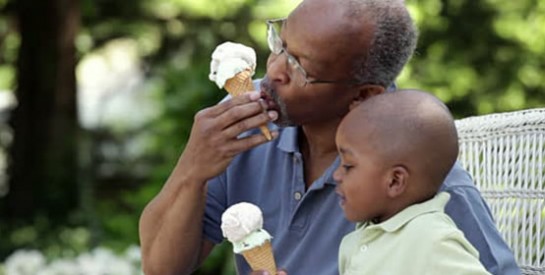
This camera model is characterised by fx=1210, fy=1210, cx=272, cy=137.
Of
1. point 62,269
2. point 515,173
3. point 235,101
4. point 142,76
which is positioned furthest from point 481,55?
point 235,101

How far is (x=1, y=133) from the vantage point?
748cm

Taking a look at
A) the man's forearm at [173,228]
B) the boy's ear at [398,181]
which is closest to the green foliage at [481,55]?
the man's forearm at [173,228]

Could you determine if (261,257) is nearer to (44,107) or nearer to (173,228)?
(173,228)

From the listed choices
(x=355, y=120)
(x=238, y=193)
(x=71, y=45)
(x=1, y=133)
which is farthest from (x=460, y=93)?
(x=355, y=120)

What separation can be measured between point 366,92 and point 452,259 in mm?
547

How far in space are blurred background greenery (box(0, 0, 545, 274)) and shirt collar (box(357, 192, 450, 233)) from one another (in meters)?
3.28

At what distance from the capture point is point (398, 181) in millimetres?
2199

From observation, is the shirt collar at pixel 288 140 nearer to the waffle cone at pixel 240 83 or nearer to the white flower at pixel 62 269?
the waffle cone at pixel 240 83

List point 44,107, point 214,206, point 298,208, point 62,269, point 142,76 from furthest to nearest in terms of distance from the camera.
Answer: point 142,76 < point 44,107 < point 62,269 < point 214,206 < point 298,208

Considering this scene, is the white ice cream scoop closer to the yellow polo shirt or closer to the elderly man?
the elderly man

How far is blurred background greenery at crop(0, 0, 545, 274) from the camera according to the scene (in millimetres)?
5965

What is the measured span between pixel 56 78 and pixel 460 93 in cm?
225

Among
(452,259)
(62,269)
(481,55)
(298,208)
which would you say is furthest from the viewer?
(481,55)

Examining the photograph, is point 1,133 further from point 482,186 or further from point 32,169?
point 482,186
